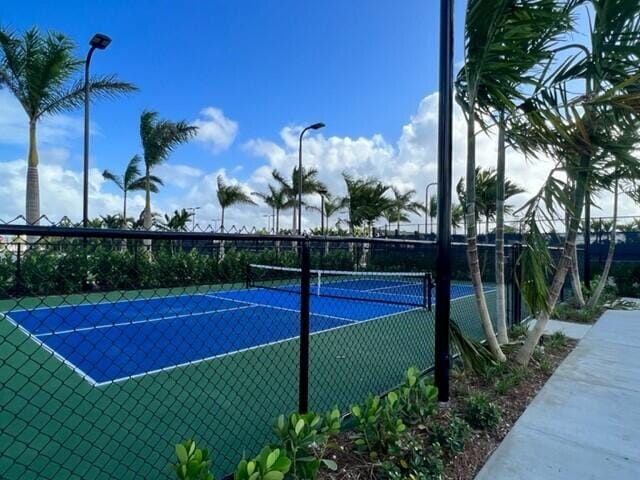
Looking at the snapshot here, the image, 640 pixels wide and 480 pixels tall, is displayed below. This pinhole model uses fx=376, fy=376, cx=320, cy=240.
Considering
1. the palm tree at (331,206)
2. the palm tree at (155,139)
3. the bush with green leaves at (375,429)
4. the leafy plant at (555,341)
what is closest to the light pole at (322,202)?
the palm tree at (331,206)

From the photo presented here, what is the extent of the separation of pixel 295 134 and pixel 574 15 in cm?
1397

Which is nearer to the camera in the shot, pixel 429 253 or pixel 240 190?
pixel 429 253

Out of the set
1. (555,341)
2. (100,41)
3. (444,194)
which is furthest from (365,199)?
(444,194)

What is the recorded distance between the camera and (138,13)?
8.38m

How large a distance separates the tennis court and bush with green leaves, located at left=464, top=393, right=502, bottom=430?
7.76ft

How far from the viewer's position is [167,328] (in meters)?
7.30

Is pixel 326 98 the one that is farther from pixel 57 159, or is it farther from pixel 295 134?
pixel 57 159

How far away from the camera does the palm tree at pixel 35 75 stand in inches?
423

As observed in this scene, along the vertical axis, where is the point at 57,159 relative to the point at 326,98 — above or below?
→ below

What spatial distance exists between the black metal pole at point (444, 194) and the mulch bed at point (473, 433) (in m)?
0.40

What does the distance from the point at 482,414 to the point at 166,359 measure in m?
4.23

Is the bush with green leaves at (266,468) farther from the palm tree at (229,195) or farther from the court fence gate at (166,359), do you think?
the palm tree at (229,195)

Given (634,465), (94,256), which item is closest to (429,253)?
(94,256)

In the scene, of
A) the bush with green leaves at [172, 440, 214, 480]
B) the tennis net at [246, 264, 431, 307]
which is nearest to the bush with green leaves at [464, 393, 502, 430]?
the bush with green leaves at [172, 440, 214, 480]
